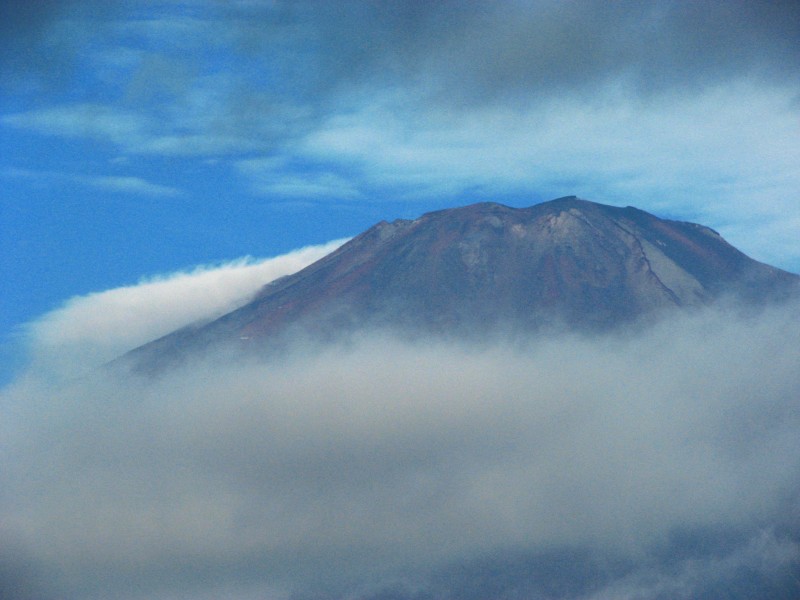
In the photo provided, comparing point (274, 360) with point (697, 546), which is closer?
point (697, 546)

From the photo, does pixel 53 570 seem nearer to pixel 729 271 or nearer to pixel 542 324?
pixel 542 324

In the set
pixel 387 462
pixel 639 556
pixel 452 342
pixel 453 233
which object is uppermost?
pixel 453 233

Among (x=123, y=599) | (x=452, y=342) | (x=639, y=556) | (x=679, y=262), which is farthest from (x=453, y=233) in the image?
(x=123, y=599)

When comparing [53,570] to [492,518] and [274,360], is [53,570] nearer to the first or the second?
[274,360]

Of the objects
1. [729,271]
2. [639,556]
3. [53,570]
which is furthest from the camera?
[729,271]

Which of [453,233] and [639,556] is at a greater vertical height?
[453,233]

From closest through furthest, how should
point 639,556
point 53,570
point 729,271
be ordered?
point 639,556
point 53,570
point 729,271
